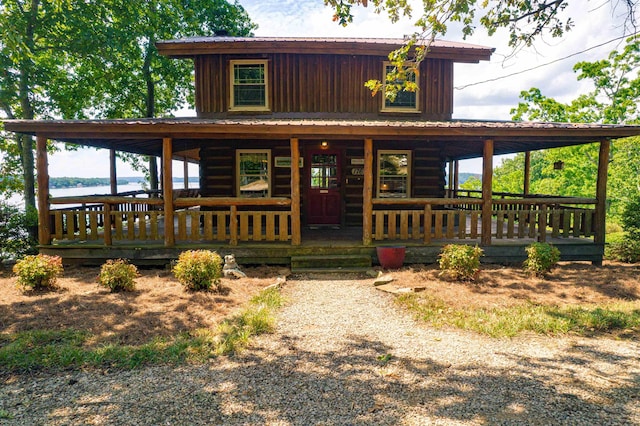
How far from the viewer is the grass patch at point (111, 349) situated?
4.45m

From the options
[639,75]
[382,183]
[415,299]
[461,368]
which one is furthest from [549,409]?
[639,75]

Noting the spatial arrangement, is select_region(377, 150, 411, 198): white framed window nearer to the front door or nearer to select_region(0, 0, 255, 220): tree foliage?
the front door

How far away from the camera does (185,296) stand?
6898 millimetres

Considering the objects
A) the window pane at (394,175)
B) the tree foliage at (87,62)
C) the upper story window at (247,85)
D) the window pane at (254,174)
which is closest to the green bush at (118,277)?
the window pane at (254,174)

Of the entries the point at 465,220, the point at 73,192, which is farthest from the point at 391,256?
the point at 73,192

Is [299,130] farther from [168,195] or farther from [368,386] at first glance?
[368,386]

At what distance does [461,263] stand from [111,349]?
6420 mm

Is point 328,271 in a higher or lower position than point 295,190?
lower

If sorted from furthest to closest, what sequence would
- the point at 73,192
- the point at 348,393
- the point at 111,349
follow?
1. the point at 73,192
2. the point at 111,349
3. the point at 348,393

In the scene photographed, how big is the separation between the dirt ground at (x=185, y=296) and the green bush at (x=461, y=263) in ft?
0.72

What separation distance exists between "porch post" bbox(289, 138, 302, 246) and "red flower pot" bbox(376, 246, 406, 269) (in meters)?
2.08

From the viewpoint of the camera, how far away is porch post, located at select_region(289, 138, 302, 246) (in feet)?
Result: 29.6

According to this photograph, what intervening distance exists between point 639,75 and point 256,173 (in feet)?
88.1

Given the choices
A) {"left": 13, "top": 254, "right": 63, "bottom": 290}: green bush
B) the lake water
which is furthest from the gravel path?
the lake water
